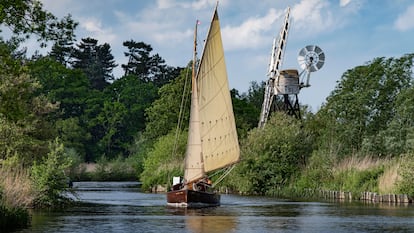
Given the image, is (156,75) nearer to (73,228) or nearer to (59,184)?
(59,184)

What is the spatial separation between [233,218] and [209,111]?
34.0 feet

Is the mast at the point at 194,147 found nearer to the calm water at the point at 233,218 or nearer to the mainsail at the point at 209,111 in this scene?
the mainsail at the point at 209,111

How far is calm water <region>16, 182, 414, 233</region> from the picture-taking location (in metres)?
29.5

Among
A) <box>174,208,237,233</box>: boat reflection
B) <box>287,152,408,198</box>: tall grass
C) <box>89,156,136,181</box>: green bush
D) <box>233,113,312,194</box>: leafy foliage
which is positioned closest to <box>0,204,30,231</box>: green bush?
<box>174,208,237,233</box>: boat reflection

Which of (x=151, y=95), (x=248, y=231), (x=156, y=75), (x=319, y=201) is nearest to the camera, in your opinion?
(x=248, y=231)

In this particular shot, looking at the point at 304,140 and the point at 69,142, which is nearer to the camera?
the point at 304,140

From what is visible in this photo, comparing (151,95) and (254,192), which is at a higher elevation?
(151,95)

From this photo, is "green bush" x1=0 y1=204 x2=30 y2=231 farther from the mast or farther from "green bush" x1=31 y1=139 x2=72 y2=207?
the mast

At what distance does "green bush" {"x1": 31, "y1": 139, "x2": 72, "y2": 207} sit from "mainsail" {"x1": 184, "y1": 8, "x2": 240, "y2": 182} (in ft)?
24.0

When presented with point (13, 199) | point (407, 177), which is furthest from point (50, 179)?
point (407, 177)

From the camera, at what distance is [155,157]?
71.1 metres

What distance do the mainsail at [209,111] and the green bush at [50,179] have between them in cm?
732

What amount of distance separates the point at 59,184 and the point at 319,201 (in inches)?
623

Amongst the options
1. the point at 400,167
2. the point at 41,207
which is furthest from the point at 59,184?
the point at 400,167
